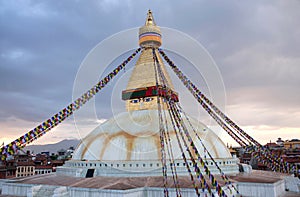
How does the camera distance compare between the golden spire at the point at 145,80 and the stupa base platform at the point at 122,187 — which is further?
the golden spire at the point at 145,80

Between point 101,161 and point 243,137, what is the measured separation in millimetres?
8375

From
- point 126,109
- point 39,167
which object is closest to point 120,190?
point 126,109

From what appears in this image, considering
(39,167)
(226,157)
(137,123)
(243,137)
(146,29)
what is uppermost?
(146,29)

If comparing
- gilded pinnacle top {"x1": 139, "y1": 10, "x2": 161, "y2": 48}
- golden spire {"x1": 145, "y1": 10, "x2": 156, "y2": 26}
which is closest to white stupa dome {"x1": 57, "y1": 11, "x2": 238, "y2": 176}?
gilded pinnacle top {"x1": 139, "y1": 10, "x2": 161, "y2": 48}

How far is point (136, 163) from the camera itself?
14469 mm

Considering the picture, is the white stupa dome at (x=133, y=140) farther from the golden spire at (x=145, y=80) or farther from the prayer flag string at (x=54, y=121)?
the prayer flag string at (x=54, y=121)

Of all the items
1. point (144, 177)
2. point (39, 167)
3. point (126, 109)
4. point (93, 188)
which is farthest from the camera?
point (39, 167)

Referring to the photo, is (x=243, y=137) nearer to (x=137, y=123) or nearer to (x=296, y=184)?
(x=296, y=184)

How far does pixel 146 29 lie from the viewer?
21.2m

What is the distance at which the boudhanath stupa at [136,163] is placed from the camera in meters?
12.3

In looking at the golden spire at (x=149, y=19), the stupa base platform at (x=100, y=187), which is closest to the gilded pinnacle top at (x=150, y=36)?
the golden spire at (x=149, y=19)

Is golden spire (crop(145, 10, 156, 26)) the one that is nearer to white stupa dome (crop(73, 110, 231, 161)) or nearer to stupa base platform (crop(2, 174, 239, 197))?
white stupa dome (crop(73, 110, 231, 161))

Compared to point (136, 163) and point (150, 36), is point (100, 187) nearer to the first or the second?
point (136, 163)

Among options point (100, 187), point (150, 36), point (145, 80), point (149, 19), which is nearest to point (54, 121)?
point (100, 187)
